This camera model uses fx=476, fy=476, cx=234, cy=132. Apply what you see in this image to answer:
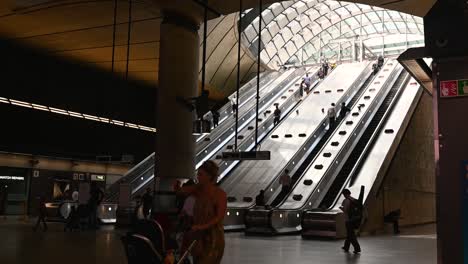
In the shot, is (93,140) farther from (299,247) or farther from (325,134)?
(299,247)

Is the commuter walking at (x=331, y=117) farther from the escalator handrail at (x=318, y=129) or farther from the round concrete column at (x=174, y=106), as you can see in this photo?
the round concrete column at (x=174, y=106)

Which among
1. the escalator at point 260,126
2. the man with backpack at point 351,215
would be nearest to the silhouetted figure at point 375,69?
the escalator at point 260,126

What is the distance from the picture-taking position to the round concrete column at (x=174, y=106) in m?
13.1

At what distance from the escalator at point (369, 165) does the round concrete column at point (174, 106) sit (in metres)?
4.23

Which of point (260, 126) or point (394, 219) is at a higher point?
point (260, 126)

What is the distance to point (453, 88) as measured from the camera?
4570 millimetres

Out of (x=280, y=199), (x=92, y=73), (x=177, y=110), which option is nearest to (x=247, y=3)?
(x=177, y=110)

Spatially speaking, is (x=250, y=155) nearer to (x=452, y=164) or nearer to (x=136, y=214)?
(x=136, y=214)

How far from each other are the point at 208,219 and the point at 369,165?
49.9ft

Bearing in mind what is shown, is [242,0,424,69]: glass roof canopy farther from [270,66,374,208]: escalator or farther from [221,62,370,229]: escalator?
[270,66,374,208]: escalator

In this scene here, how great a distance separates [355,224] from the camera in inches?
437

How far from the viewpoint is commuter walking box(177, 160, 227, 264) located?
4375 mm

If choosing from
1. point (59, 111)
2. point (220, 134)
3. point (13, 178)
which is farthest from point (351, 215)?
point (13, 178)

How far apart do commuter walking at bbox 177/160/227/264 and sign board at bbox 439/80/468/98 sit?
2.33 metres
